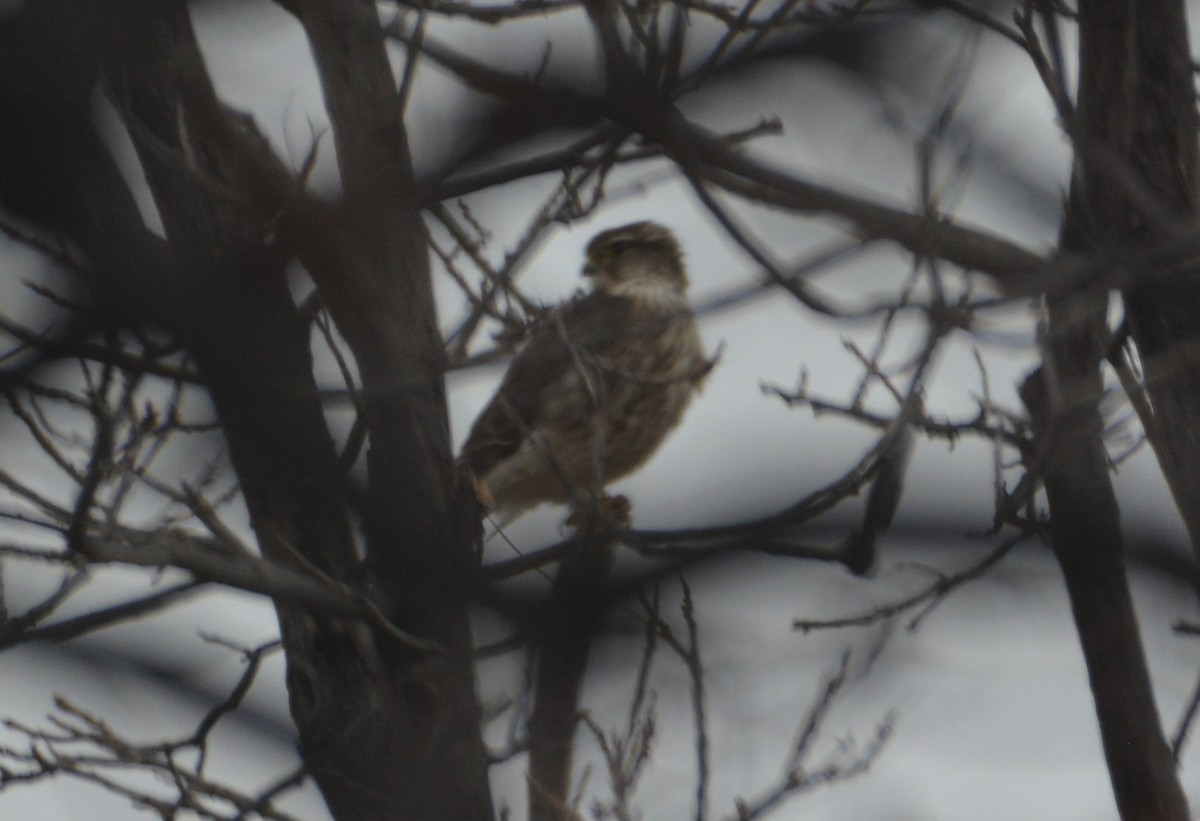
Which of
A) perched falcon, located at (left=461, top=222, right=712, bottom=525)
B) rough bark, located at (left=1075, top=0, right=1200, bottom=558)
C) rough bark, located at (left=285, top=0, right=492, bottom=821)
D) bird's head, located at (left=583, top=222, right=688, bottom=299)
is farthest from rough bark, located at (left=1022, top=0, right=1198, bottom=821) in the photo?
bird's head, located at (left=583, top=222, right=688, bottom=299)

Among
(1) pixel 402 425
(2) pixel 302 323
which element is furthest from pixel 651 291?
(2) pixel 302 323

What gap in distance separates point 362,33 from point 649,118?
1.77m

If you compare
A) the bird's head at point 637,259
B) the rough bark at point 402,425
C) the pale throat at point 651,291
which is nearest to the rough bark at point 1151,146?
the rough bark at point 402,425

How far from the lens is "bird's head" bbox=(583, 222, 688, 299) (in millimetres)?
7543

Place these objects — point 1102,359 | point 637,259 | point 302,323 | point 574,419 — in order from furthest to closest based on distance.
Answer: point 637,259, point 574,419, point 1102,359, point 302,323

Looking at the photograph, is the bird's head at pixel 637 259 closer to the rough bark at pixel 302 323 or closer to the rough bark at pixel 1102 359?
the rough bark at pixel 302 323

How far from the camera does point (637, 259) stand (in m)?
7.60

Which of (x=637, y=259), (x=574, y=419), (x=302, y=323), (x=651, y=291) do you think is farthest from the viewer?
(x=637, y=259)

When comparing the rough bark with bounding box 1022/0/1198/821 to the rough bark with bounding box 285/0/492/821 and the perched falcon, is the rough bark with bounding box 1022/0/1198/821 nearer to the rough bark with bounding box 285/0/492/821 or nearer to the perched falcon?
the rough bark with bounding box 285/0/492/821

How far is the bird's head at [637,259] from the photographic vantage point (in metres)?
7.54

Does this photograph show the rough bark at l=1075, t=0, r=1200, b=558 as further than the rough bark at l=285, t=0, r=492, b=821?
Yes

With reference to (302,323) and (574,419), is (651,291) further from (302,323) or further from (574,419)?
(302,323)

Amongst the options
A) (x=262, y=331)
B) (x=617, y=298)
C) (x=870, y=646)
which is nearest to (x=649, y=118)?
(x=262, y=331)

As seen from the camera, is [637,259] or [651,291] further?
[637,259]
